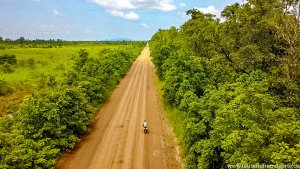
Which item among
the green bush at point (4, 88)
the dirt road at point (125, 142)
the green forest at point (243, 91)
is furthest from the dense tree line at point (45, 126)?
the green bush at point (4, 88)

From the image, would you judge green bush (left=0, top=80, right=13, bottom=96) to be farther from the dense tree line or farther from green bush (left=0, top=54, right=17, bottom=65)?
green bush (left=0, top=54, right=17, bottom=65)

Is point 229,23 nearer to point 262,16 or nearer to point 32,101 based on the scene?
point 262,16

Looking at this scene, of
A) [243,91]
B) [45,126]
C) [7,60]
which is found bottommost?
[45,126]

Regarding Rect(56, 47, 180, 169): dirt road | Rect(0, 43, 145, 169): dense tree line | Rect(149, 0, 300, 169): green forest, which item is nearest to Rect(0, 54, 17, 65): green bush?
Rect(56, 47, 180, 169): dirt road

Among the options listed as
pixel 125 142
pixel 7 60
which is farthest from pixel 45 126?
pixel 7 60

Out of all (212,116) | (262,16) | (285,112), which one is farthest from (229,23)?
(285,112)

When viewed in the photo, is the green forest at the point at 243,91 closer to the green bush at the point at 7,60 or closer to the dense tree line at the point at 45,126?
the dense tree line at the point at 45,126

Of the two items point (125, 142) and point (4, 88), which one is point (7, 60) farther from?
point (125, 142)
